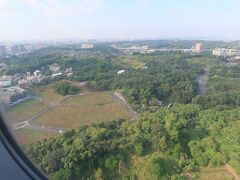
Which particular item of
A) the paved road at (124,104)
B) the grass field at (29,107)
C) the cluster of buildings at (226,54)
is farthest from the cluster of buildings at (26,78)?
the cluster of buildings at (226,54)

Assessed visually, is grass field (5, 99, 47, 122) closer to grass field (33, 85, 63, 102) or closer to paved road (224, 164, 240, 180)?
grass field (33, 85, 63, 102)

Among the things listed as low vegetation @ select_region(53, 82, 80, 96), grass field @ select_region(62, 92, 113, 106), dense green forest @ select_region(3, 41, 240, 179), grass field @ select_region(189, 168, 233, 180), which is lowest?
grass field @ select_region(62, 92, 113, 106)

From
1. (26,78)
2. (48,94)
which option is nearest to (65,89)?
(48,94)

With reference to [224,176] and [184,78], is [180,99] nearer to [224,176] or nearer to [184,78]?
[184,78]

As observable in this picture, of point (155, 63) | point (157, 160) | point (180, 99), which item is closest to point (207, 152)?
→ point (157, 160)

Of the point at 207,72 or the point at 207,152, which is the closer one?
the point at 207,152

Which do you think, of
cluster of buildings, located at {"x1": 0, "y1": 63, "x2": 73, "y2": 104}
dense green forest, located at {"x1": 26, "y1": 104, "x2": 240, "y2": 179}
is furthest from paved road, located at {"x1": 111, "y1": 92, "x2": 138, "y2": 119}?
cluster of buildings, located at {"x1": 0, "y1": 63, "x2": 73, "y2": 104}

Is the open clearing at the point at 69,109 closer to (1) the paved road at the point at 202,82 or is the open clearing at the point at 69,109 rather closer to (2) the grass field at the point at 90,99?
(2) the grass field at the point at 90,99
